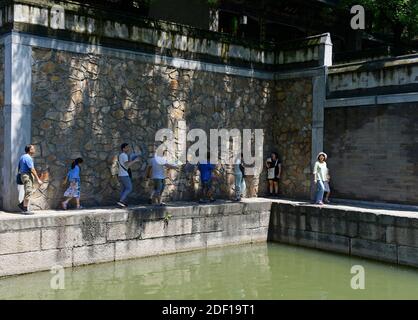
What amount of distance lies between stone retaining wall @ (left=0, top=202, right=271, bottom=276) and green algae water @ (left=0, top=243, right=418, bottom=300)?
23 centimetres

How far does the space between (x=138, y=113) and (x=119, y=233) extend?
3.13 meters

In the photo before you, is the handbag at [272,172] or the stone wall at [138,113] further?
the handbag at [272,172]

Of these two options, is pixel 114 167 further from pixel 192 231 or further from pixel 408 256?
pixel 408 256

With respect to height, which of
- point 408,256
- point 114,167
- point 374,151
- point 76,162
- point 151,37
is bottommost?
point 408,256

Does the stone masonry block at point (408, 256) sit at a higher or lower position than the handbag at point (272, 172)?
lower

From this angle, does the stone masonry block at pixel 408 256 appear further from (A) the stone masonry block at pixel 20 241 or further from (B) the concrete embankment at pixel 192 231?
(A) the stone masonry block at pixel 20 241

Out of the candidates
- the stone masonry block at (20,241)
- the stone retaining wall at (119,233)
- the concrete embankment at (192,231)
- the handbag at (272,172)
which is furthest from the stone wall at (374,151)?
the stone masonry block at (20,241)

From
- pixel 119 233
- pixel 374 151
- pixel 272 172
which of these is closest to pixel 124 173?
pixel 119 233

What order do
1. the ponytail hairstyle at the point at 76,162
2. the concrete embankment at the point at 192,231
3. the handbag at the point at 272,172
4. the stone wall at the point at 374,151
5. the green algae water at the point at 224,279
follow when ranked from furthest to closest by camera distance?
the handbag at the point at 272,172, the stone wall at the point at 374,151, the ponytail hairstyle at the point at 76,162, the concrete embankment at the point at 192,231, the green algae water at the point at 224,279

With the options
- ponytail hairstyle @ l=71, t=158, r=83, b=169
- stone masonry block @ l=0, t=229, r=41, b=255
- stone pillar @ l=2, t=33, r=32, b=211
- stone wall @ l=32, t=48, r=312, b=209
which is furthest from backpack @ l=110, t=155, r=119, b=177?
stone masonry block @ l=0, t=229, r=41, b=255

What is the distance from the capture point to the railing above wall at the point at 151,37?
1052cm

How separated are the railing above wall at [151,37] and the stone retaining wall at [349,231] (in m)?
4.20

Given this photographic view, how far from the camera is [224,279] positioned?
930 centimetres

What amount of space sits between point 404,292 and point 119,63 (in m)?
7.49
